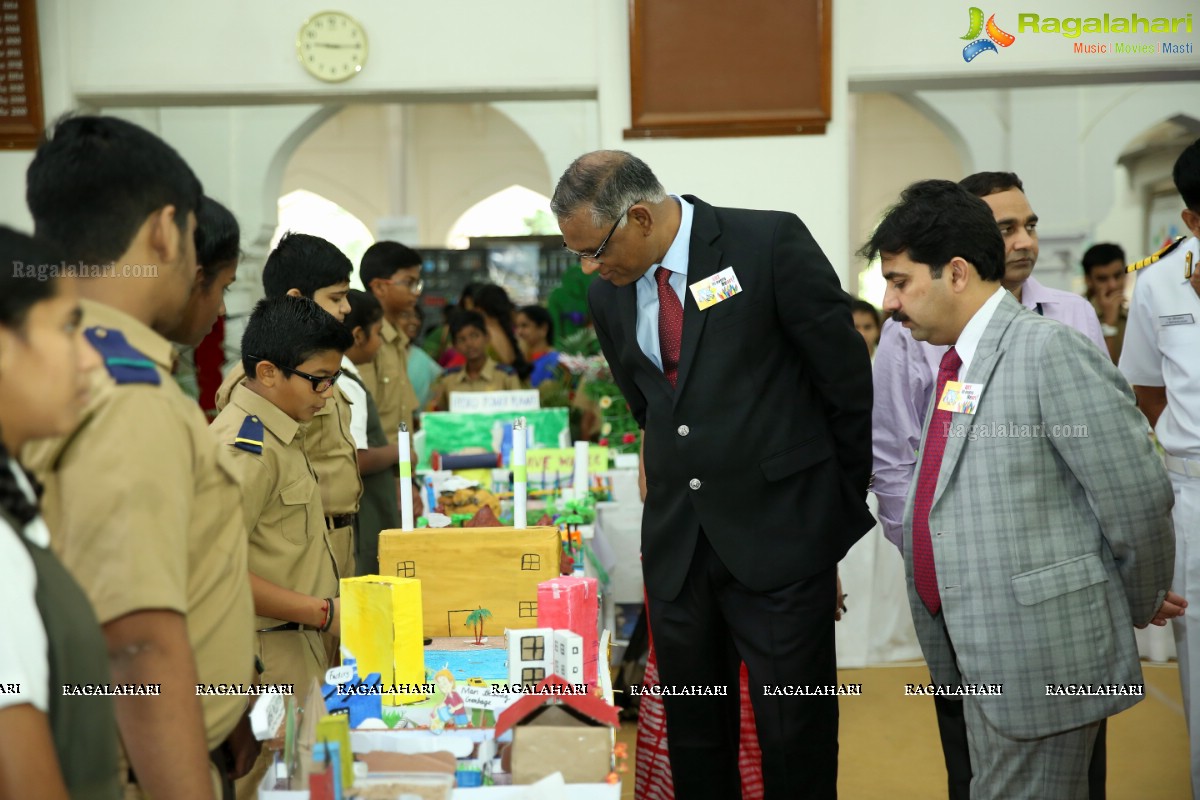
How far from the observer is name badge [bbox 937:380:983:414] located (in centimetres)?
194

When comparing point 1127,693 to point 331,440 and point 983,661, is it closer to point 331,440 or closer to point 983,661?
point 983,661

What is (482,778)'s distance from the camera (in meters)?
1.62

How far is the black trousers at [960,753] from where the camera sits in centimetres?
231

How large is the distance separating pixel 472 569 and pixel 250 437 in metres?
0.52

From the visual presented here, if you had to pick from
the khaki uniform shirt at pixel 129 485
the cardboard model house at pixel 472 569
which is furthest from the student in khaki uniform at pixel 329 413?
the khaki uniform shirt at pixel 129 485

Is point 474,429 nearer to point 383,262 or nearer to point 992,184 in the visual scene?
point 383,262

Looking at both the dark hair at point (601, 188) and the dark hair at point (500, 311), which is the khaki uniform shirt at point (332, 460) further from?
the dark hair at point (500, 311)

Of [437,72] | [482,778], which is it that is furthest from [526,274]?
[482,778]

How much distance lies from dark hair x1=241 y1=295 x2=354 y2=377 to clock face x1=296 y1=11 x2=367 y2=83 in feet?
8.43

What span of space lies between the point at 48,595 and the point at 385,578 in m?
0.89

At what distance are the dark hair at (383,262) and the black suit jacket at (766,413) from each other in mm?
2423

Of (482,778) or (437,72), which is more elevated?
(437,72)

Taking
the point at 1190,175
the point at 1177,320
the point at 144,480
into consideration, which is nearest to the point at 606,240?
the point at 144,480

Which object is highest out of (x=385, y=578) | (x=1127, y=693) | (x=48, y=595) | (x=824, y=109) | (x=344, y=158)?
(x=344, y=158)
